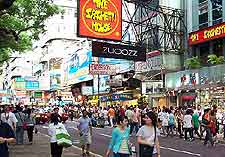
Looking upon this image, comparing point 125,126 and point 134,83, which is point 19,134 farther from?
point 134,83

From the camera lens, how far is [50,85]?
88.1 m

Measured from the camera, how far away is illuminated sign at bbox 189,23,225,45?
3428cm

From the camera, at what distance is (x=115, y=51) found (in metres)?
27.2

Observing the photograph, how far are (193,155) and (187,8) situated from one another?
24311 millimetres

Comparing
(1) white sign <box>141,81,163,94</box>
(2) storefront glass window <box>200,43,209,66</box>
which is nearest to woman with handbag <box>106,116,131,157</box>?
(2) storefront glass window <box>200,43,209,66</box>

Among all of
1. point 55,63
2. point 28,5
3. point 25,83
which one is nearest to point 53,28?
point 55,63

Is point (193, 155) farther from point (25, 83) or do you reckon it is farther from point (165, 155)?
point (25, 83)

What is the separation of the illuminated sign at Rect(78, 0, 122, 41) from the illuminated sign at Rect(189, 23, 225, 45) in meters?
8.44

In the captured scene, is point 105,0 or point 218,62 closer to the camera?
point 105,0

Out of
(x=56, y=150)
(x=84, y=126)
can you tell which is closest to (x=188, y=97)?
(x=84, y=126)

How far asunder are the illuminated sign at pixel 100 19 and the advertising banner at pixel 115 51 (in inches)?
31.5

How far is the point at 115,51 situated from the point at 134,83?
1927 centimetres

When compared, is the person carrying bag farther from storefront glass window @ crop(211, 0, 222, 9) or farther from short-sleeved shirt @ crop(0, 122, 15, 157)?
storefront glass window @ crop(211, 0, 222, 9)

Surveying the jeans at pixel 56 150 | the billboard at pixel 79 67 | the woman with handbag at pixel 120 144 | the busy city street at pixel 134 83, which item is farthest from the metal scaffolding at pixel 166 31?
the woman with handbag at pixel 120 144
